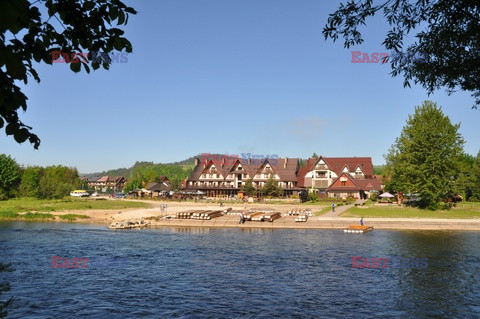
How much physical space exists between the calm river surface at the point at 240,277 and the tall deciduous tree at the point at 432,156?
20717 mm

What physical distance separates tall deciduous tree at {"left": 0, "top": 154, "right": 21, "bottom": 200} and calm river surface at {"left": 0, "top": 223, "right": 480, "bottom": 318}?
69471 millimetres

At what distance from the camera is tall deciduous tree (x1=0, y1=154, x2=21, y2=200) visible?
10293cm

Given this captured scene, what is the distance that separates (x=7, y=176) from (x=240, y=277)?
331 ft

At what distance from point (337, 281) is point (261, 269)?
20.3ft

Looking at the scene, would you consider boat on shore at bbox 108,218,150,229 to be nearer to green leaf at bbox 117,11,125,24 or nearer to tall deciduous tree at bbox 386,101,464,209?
tall deciduous tree at bbox 386,101,464,209

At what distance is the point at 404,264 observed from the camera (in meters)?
31.6

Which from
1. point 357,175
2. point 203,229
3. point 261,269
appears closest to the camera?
point 261,269

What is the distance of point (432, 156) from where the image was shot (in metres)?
63.3

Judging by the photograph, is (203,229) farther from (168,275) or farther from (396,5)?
(396,5)

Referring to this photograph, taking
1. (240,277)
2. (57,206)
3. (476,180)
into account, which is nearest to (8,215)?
(57,206)

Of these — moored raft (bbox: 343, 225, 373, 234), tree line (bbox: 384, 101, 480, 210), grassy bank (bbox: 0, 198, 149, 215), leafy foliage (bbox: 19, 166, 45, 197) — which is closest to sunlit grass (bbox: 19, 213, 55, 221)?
grassy bank (bbox: 0, 198, 149, 215)

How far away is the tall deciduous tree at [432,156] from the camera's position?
6350cm

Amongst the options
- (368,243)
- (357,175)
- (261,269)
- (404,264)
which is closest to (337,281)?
(261,269)

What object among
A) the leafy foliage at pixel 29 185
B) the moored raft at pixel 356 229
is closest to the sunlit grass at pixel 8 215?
the leafy foliage at pixel 29 185
